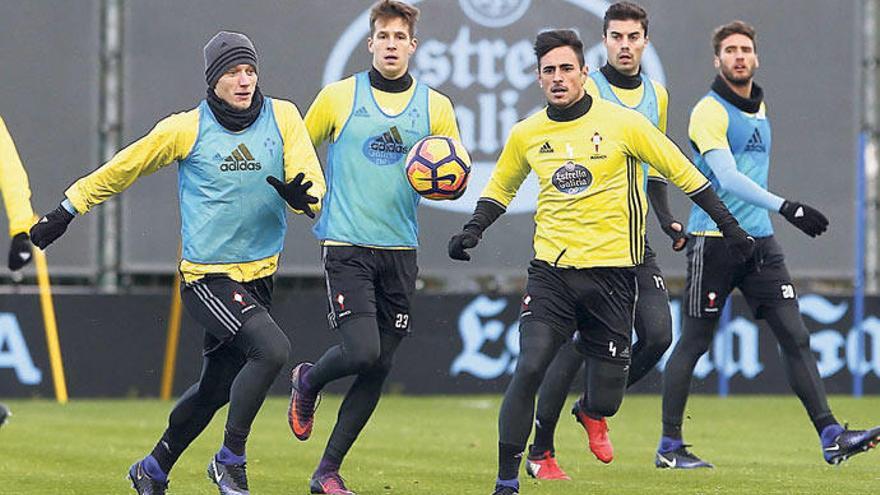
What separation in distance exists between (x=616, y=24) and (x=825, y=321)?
324 inches

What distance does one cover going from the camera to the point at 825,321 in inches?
698

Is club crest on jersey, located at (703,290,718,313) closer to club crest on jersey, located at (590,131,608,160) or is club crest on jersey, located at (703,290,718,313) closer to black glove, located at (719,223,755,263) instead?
black glove, located at (719,223,755,263)

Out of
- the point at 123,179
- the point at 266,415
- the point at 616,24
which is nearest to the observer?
the point at 123,179

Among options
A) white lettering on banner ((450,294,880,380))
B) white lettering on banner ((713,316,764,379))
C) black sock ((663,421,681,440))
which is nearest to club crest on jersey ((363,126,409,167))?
black sock ((663,421,681,440))

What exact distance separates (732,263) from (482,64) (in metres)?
7.83

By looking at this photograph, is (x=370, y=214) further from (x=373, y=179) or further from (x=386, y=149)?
(x=386, y=149)

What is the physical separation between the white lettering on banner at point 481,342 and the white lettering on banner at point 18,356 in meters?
3.94

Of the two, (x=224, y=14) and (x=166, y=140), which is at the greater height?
(x=224, y=14)

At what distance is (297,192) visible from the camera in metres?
8.19

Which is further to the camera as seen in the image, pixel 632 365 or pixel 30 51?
pixel 30 51

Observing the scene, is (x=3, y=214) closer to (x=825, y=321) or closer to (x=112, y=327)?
(x=112, y=327)

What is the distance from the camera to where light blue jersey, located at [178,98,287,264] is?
8461 mm

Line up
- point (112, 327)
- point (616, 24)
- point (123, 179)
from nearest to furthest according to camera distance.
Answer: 1. point (123, 179)
2. point (616, 24)
3. point (112, 327)

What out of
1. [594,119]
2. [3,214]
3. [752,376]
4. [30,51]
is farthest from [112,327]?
[594,119]
